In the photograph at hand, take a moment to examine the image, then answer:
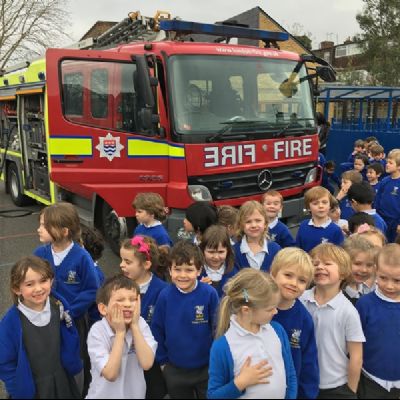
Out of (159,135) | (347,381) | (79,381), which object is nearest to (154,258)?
(79,381)

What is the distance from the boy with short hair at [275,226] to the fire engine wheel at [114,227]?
6.76ft

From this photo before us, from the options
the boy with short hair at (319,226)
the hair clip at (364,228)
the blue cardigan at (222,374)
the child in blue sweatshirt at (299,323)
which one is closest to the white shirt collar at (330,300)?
the child in blue sweatshirt at (299,323)

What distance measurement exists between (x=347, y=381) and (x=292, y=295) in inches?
20.6

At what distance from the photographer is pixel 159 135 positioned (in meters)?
5.05

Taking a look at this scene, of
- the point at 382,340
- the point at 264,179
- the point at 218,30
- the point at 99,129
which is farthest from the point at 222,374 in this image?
the point at 218,30

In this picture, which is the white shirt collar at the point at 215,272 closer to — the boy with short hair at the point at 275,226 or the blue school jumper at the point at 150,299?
the blue school jumper at the point at 150,299

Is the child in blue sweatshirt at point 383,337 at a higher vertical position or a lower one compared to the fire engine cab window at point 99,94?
lower

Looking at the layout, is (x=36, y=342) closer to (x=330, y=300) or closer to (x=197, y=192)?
(x=330, y=300)

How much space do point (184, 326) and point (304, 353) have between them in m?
0.66

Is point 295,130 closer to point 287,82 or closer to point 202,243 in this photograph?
point 287,82

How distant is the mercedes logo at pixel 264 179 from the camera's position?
17.9 ft

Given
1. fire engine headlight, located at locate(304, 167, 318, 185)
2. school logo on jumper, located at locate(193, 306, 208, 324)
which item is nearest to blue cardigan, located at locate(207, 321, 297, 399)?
school logo on jumper, located at locate(193, 306, 208, 324)

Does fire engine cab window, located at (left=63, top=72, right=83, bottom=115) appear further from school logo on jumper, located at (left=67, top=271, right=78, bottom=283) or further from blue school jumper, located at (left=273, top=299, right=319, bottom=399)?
blue school jumper, located at (left=273, top=299, right=319, bottom=399)

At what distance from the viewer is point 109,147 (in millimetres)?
5418
